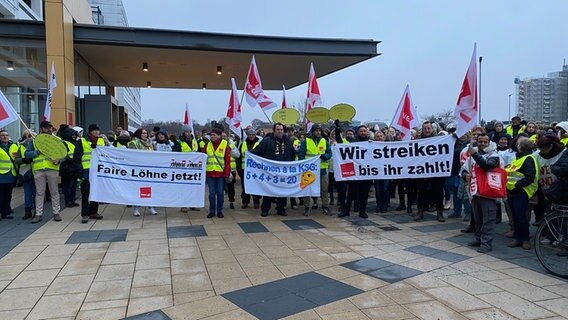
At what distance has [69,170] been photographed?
30.7ft

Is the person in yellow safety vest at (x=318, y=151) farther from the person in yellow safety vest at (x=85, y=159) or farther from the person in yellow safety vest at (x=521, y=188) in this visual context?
the person in yellow safety vest at (x=85, y=159)

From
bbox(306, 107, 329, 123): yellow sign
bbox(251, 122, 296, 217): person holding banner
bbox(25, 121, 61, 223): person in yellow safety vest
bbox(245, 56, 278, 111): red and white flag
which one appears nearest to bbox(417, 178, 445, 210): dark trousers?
bbox(306, 107, 329, 123): yellow sign

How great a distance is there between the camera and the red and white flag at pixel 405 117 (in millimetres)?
10078

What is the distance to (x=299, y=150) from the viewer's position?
962 centimetres

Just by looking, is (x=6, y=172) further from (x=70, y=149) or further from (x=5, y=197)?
(x=70, y=149)

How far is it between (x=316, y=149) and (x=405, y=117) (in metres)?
2.47

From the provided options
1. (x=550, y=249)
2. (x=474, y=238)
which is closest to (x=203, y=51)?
(x=474, y=238)

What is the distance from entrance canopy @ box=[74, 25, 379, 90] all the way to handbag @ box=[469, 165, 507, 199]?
9767 mm

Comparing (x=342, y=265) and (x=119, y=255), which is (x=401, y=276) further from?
(x=119, y=255)

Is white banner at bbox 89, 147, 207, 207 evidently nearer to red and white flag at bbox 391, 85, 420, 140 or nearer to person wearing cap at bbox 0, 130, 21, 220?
person wearing cap at bbox 0, 130, 21, 220

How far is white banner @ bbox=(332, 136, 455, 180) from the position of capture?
29.3ft

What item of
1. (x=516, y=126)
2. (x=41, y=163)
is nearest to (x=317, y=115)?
(x=516, y=126)

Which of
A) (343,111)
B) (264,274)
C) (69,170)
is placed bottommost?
(264,274)

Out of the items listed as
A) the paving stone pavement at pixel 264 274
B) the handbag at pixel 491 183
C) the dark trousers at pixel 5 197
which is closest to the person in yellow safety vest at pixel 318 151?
the paving stone pavement at pixel 264 274
